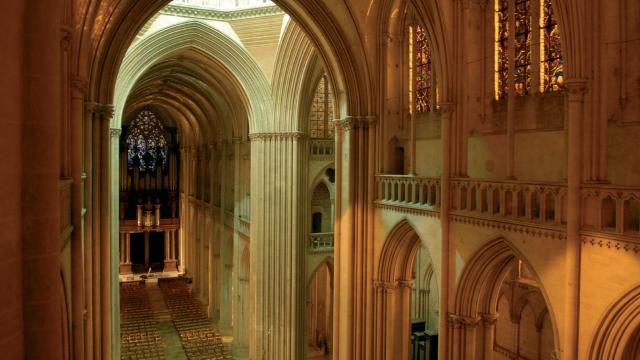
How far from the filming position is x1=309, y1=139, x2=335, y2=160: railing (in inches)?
699

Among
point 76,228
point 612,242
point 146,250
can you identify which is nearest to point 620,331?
point 612,242

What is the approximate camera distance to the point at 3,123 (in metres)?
3.16

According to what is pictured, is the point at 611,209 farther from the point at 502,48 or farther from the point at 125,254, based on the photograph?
the point at 125,254

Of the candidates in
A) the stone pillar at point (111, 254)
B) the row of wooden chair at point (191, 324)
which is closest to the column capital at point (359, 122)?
the stone pillar at point (111, 254)

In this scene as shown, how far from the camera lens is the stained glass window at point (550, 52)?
7.58 meters

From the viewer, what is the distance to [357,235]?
11.8 metres

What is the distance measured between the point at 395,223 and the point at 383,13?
431 centimetres

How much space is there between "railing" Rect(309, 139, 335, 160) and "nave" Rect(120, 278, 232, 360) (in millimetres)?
8330

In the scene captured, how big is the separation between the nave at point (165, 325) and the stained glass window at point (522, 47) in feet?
51.4

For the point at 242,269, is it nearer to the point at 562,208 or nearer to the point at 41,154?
the point at 562,208


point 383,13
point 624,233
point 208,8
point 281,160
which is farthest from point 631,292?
point 208,8

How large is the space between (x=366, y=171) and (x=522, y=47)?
448 cm

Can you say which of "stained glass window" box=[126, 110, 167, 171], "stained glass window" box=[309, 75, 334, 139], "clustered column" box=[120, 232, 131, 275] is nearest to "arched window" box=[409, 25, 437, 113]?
"stained glass window" box=[309, 75, 334, 139]

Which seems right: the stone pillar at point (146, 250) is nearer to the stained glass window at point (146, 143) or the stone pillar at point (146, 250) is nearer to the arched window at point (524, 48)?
A: the stained glass window at point (146, 143)
